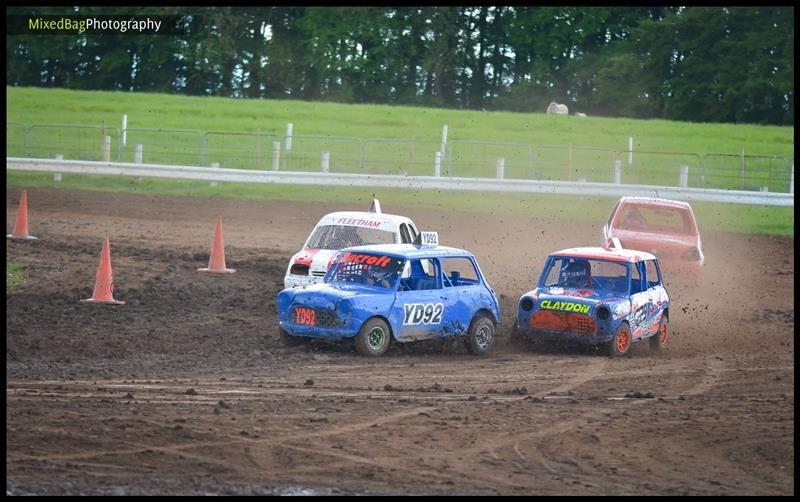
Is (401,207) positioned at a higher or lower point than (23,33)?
lower

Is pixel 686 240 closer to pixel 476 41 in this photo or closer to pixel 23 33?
pixel 476 41

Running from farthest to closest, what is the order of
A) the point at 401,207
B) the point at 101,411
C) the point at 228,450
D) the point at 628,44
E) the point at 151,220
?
the point at 628,44, the point at 401,207, the point at 151,220, the point at 101,411, the point at 228,450

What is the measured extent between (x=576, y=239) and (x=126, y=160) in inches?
651

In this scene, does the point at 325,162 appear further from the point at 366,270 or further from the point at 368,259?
the point at 366,270

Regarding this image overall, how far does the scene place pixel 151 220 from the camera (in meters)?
27.4

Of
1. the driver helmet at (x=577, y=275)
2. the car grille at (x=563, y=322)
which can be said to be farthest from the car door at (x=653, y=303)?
the car grille at (x=563, y=322)

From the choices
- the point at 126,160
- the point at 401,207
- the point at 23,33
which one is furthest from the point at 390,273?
the point at 23,33

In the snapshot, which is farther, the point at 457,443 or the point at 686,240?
the point at 686,240

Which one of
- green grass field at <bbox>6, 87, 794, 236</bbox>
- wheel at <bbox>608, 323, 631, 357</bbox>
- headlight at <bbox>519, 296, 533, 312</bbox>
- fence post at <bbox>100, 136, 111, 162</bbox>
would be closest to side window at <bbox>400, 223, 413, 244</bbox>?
headlight at <bbox>519, 296, 533, 312</bbox>

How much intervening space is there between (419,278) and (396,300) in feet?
2.78

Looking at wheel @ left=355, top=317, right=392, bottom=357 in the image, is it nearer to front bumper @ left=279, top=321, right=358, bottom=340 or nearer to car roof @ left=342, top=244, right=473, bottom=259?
front bumper @ left=279, top=321, right=358, bottom=340

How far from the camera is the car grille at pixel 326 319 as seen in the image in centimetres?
1438

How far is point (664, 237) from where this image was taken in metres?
20.8

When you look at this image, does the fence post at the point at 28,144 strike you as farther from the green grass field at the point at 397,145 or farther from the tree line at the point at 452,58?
the tree line at the point at 452,58
